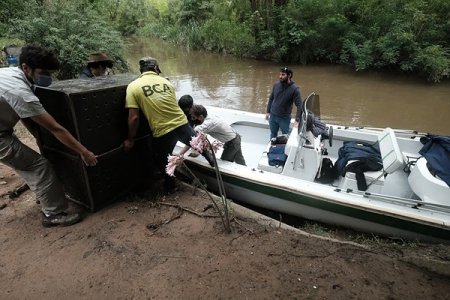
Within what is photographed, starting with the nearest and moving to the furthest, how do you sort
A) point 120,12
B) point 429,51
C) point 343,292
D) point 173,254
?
point 343,292 < point 173,254 < point 429,51 < point 120,12

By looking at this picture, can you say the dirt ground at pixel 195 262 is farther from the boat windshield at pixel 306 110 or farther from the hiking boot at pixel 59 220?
the boat windshield at pixel 306 110

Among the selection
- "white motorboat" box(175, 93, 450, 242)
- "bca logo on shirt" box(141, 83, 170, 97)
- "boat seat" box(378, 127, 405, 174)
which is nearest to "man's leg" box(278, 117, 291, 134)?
"white motorboat" box(175, 93, 450, 242)

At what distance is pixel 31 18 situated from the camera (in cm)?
851

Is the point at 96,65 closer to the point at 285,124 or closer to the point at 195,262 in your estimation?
the point at 285,124

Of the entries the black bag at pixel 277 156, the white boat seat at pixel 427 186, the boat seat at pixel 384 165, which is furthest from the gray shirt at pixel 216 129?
the white boat seat at pixel 427 186

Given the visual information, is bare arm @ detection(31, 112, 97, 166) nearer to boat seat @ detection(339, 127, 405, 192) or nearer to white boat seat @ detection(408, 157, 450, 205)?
boat seat @ detection(339, 127, 405, 192)

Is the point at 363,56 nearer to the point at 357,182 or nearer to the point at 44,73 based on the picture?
the point at 357,182

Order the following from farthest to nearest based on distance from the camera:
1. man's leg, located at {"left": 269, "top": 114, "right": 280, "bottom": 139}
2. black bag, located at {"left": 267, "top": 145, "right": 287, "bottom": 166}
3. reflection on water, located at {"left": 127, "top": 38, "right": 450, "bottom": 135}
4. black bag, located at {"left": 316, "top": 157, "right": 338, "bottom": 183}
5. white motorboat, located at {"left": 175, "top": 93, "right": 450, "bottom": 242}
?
reflection on water, located at {"left": 127, "top": 38, "right": 450, "bottom": 135}
man's leg, located at {"left": 269, "top": 114, "right": 280, "bottom": 139}
black bag, located at {"left": 267, "top": 145, "right": 287, "bottom": 166}
black bag, located at {"left": 316, "top": 157, "right": 338, "bottom": 183}
white motorboat, located at {"left": 175, "top": 93, "right": 450, "bottom": 242}

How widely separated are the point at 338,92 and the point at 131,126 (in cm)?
908

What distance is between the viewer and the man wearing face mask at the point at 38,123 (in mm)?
2373

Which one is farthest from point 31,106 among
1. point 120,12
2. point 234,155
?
point 120,12

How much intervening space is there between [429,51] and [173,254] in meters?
11.7

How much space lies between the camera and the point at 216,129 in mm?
3807

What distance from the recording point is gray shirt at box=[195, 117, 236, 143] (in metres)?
3.75
